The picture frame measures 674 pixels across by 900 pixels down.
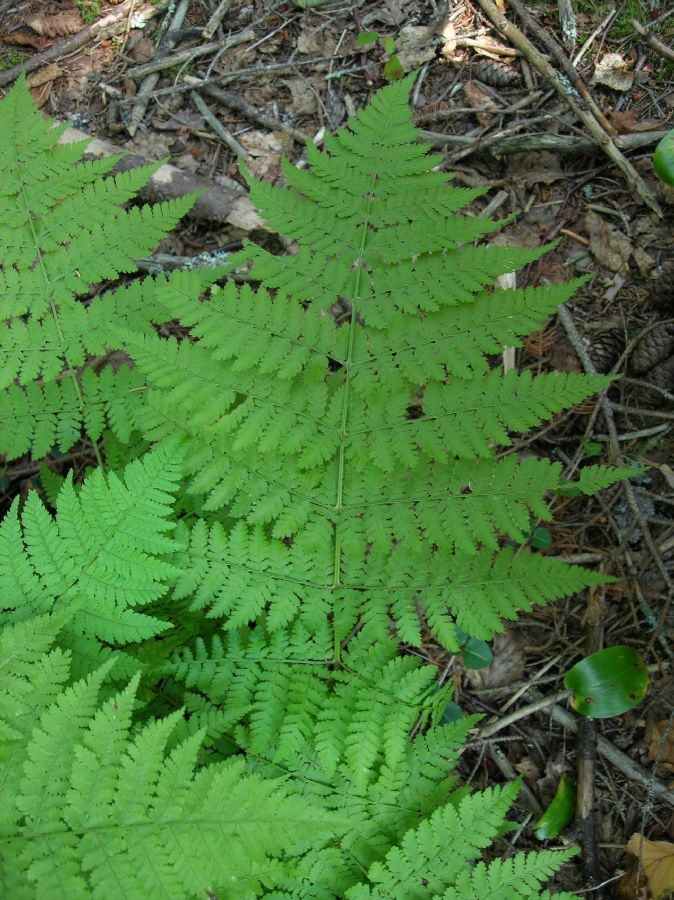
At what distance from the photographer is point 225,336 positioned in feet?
8.23

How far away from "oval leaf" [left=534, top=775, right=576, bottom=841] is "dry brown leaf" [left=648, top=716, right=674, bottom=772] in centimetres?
42

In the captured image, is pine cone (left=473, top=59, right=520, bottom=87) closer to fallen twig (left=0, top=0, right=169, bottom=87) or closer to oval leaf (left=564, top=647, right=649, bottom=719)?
fallen twig (left=0, top=0, right=169, bottom=87)

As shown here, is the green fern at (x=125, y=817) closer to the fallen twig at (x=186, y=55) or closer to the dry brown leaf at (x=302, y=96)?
the dry brown leaf at (x=302, y=96)

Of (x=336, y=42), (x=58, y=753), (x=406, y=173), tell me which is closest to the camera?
(x=58, y=753)

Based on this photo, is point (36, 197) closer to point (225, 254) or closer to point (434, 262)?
point (225, 254)

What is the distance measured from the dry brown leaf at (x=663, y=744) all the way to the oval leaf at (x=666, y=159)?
2697mm

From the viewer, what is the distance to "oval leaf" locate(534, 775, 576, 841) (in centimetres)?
310

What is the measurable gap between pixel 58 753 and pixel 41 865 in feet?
0.98

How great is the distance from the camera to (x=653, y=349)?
3.58 m

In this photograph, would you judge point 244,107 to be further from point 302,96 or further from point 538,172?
point 538,172

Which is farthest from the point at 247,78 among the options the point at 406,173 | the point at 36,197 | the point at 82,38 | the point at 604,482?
the point at 604,482

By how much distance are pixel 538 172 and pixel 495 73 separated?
743 mm

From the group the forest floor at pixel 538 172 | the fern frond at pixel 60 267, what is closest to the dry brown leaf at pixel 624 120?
the forest floor at pixel 538 172

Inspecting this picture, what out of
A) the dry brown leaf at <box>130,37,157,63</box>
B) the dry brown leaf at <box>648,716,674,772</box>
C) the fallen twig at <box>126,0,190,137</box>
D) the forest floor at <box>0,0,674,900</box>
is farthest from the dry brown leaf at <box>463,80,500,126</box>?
the dry brown leaf at <box>648,716,674,772</box>
